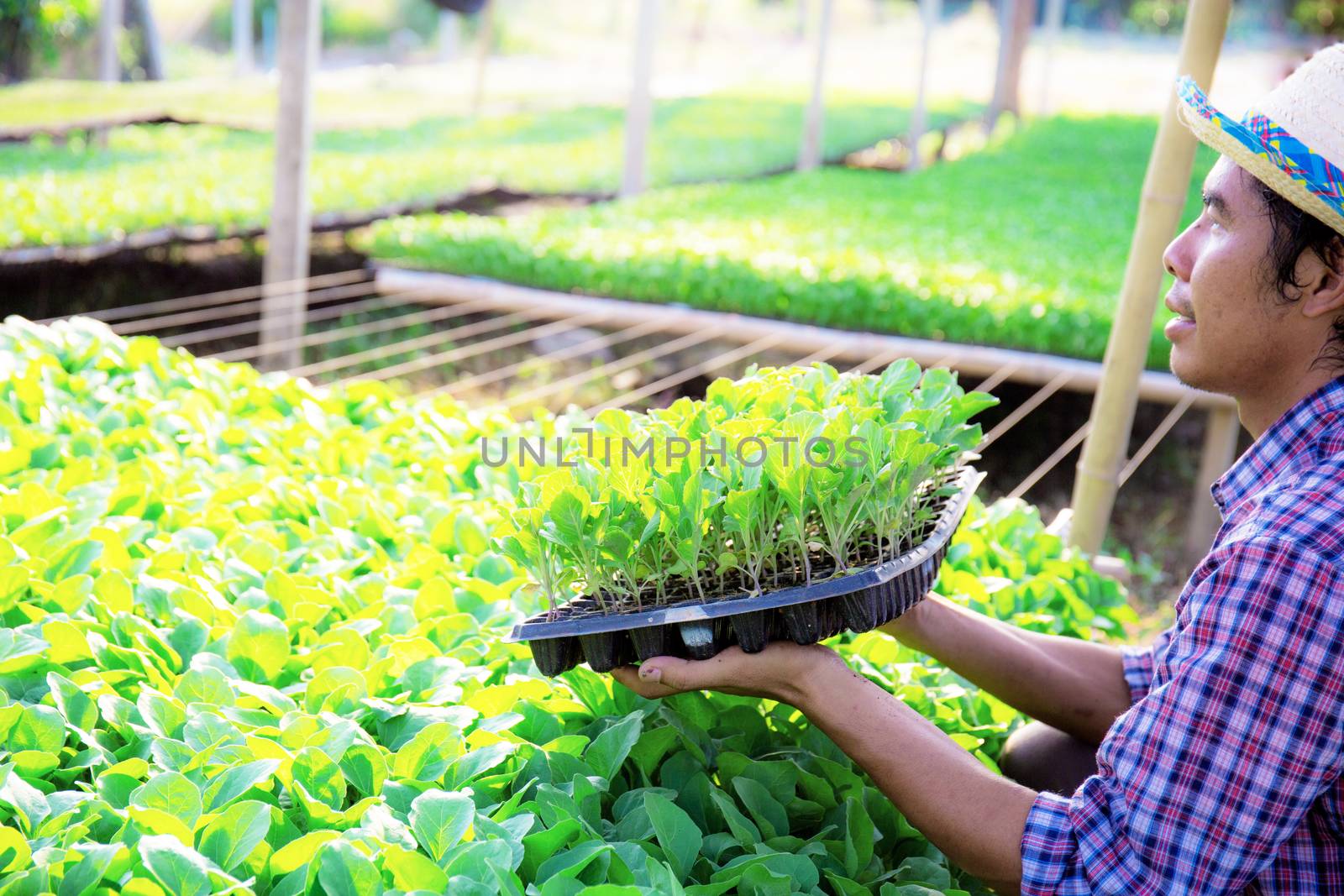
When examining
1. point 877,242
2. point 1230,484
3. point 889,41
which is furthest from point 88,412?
point 889,41

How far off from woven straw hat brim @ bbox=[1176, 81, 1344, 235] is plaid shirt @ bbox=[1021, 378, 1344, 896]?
231 millimetres

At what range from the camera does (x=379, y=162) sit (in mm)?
8477

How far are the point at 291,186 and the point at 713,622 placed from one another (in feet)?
13.9

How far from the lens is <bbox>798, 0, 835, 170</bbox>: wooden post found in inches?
375

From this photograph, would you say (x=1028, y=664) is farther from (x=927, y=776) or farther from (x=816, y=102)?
(x=816, y=102)

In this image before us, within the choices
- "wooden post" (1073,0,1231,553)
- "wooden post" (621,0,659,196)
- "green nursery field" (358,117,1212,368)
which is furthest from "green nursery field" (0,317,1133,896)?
"wooden post" (621,0,659,196)

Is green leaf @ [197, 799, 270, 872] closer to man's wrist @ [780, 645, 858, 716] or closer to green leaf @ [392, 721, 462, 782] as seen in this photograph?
green leaf @ [392, 721, 462, 782]

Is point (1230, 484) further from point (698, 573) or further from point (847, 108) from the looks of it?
point (847, 108)

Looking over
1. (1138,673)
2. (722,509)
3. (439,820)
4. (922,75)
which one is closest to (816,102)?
(922,75)

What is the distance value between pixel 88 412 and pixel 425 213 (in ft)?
18.9

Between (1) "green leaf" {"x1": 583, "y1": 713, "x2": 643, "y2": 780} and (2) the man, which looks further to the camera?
(1) "green leaf" {"x1": 583, "y1": 713, "x2": 643, "y2": 780}

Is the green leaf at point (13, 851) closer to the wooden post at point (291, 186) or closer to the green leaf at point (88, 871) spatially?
the green leaf at point (88, 871)

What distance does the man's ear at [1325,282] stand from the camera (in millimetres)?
1073

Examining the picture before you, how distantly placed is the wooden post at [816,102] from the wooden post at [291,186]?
5560 mm
